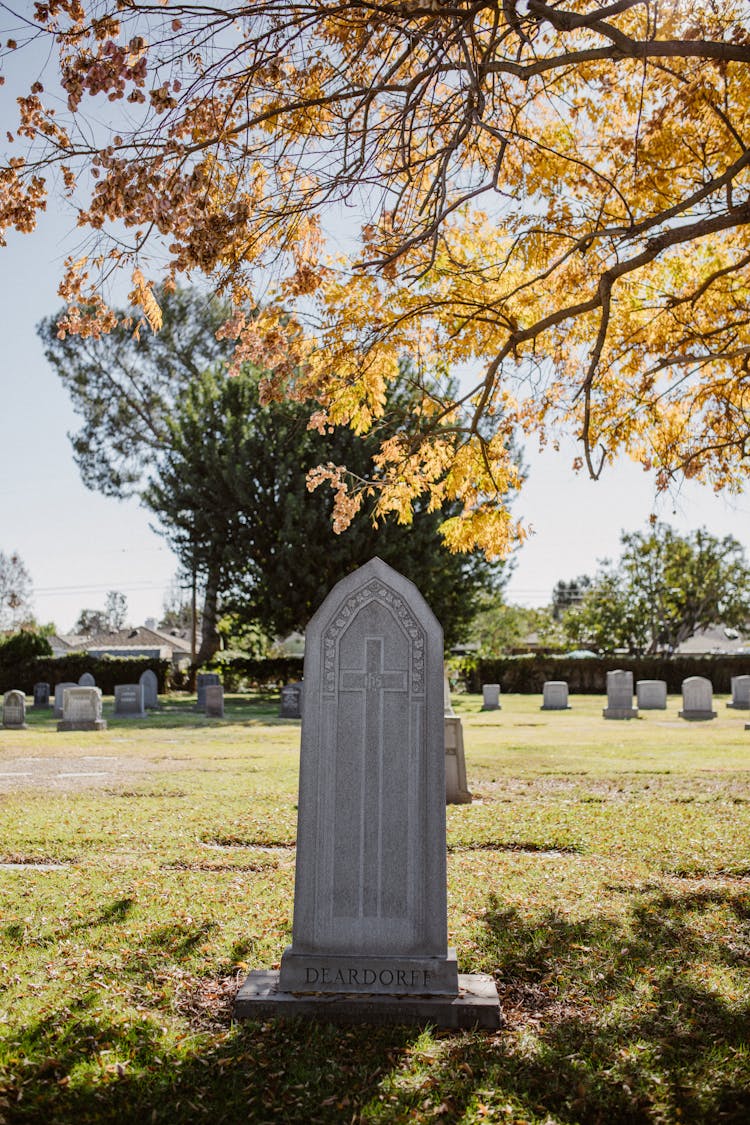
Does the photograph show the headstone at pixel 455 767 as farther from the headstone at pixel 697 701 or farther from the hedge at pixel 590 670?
the hedge at pixel 590 670

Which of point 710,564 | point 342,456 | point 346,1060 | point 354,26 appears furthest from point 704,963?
point 710,564

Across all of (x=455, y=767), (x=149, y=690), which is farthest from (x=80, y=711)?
(x=455, y=767)

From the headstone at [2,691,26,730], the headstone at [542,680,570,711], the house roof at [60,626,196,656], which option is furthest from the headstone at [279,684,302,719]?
the house roof at [60,626,196,656]

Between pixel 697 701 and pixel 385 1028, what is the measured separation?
845 inches

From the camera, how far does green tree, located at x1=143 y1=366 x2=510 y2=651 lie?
90.0ft

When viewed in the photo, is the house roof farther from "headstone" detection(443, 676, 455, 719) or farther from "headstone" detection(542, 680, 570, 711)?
"headstone" detection(443, 676, 455, 719)

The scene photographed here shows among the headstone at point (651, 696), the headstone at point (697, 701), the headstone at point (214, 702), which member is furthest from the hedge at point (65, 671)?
the headstone at point (697, 701)

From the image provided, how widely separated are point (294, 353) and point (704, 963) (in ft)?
18.6

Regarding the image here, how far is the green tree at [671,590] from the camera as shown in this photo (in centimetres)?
4503

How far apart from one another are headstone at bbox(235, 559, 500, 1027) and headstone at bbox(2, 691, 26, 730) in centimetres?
1962

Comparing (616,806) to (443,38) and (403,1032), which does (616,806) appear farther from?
(443,38)

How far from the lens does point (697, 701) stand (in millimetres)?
23516

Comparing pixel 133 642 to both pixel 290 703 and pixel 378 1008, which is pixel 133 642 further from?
pixel 378 1008

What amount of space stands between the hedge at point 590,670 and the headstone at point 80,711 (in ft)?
70.8
